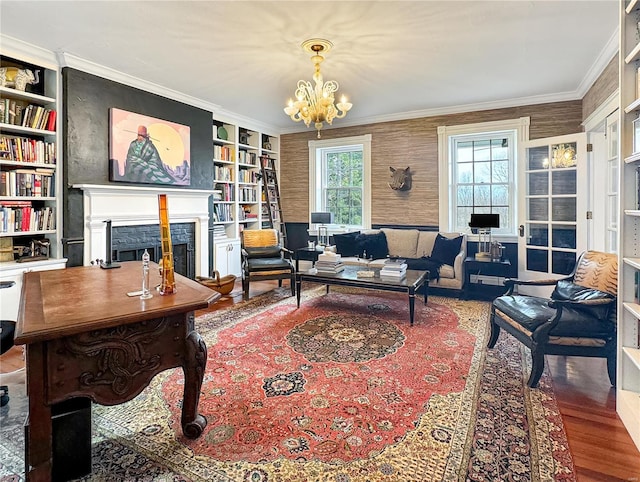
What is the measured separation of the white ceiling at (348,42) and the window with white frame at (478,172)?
634 millimetres

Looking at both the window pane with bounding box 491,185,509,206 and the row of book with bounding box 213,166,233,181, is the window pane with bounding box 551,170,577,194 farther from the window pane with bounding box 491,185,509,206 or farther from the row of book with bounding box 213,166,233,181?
the row of book with bounding box 213,166,233,181

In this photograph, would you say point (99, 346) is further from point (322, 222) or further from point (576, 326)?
point (322, 222)

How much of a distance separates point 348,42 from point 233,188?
135 inches

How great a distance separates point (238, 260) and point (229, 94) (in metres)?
2.66

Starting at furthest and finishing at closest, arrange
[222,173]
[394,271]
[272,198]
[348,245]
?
[272,198] < [222,173] < [348,245] < [394,271]

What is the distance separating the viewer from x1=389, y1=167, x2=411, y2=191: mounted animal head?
229 inches

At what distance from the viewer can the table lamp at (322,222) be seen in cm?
604

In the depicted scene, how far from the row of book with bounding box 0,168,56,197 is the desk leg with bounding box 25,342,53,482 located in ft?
9.73

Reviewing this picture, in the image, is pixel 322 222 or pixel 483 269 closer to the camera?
pixel 483 269

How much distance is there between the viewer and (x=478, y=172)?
5520 millimetres

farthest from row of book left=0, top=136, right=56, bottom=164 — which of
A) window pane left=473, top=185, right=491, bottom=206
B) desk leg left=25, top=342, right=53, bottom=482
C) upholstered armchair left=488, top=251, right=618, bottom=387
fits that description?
window pane left=473, top=185, right=491, bottom=206

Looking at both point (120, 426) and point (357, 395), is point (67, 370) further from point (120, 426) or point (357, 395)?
point (357, 395)

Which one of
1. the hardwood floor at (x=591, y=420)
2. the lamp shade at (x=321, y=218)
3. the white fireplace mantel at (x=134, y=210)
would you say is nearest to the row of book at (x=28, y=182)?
the white fireplace mantel at (x=134, y=210)

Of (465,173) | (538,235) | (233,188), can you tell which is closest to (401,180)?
(465,173)
